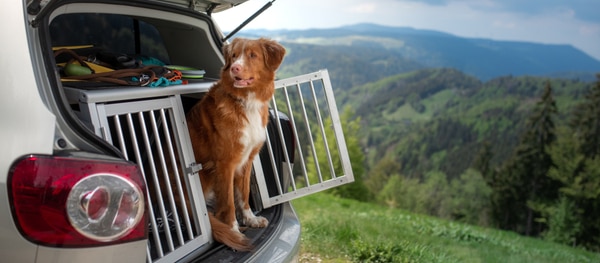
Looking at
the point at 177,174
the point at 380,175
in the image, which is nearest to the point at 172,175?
the point at 177,174

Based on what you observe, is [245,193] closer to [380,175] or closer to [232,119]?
[232,119]

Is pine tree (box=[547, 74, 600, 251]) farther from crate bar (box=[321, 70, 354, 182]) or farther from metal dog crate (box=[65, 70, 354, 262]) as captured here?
metal dog crate (box=[65, 70, 354, 262])

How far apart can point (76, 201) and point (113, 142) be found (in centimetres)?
123

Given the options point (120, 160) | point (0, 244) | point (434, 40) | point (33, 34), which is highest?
point (434, 40)

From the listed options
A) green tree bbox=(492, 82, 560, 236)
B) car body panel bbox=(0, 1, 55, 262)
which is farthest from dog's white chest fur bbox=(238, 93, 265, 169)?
green tree bbox=(492, 82, 560, 236)

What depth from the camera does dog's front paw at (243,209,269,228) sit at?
2621 mm

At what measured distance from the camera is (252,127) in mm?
2537

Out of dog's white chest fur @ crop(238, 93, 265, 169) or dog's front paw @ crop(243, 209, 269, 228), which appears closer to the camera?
dog's white chest fur @ crop(238, 93, 265, 169)

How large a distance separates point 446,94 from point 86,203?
460ft

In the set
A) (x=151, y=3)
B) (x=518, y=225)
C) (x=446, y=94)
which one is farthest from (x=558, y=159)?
(x=446, y=94)

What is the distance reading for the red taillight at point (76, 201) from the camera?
1251mm

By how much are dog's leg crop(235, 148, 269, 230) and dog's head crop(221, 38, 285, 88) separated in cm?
45

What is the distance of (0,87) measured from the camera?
50.0 inches

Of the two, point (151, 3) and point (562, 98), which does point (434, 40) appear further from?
point (151, 3)
